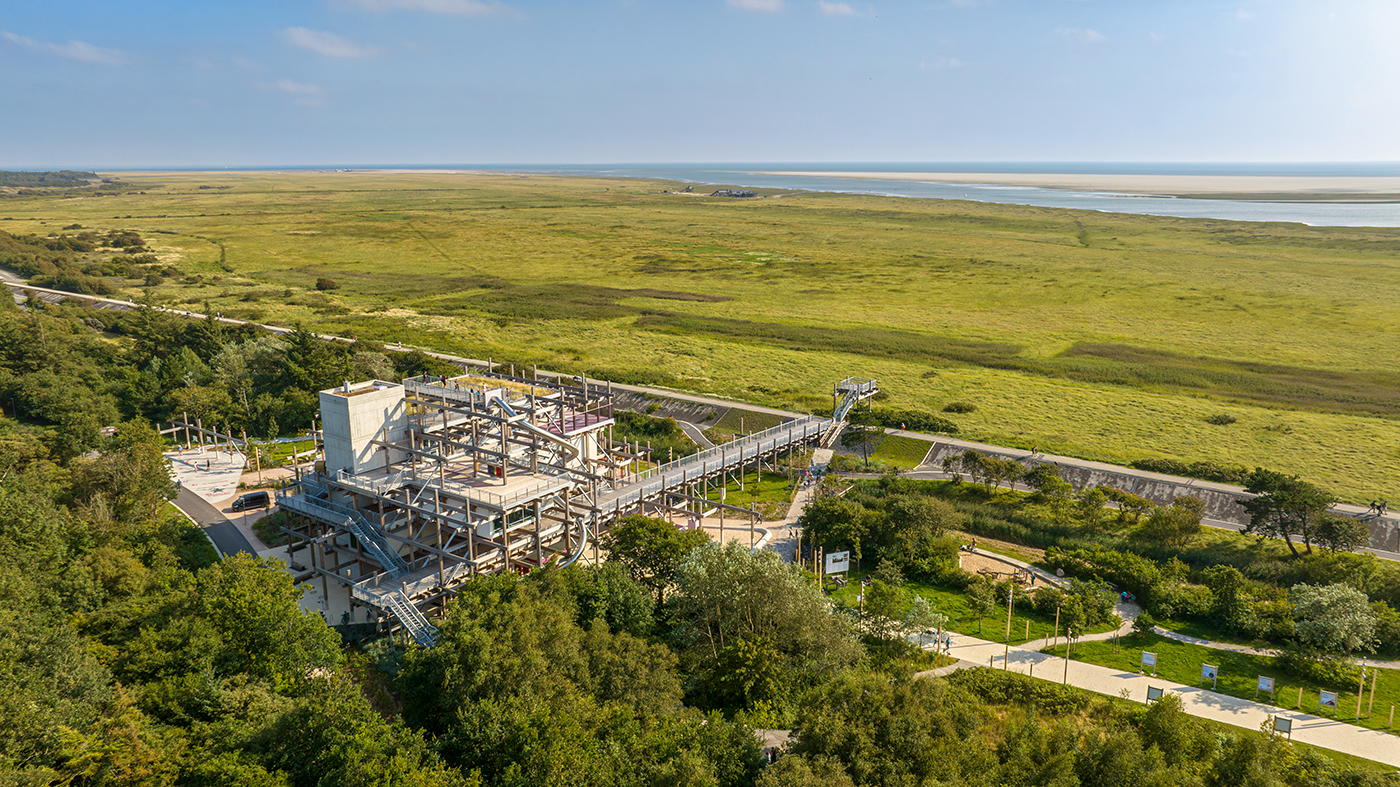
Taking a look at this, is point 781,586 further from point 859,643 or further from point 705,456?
point 705,456

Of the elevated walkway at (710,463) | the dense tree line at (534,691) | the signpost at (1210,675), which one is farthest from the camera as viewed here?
the elevated walkway at (710,463)

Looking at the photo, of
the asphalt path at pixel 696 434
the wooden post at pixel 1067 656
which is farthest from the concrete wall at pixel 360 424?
the wooden post at pixel 1067 656

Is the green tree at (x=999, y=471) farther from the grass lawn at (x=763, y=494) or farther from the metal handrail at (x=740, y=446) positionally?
the metal handrail at (x=740, y=446)

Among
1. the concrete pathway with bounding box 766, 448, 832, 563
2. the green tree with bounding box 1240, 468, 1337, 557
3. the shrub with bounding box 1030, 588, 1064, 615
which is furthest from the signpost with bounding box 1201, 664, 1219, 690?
the concrete pathway with bounding box 766, 448, 832, 563

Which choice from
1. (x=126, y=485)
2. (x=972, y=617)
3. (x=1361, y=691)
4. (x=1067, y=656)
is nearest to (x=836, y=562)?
(x=972, y=617)

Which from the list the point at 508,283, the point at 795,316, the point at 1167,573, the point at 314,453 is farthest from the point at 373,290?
the point at 1167,573

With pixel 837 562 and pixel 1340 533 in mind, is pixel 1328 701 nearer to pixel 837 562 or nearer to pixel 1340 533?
pixel 1340 533
